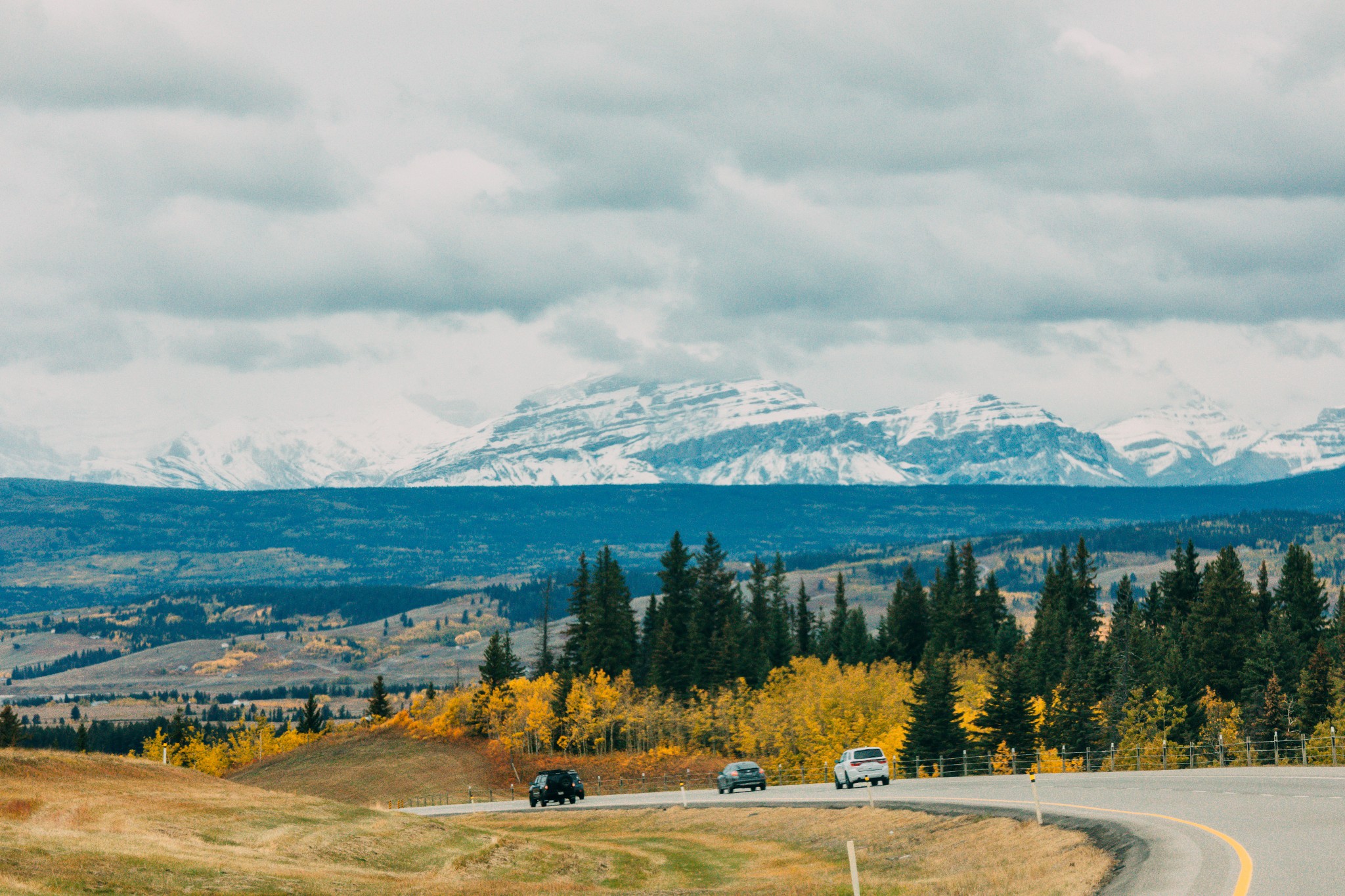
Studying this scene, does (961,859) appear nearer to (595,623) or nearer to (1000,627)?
(595,623)

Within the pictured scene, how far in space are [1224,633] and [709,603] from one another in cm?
5531

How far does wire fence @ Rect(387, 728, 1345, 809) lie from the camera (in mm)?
90562

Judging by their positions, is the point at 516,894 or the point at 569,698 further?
the point at 569,698

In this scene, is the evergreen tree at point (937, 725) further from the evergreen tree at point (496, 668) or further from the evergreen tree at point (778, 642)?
the evergreen tree at point (496, 668)

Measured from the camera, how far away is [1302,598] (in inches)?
5974

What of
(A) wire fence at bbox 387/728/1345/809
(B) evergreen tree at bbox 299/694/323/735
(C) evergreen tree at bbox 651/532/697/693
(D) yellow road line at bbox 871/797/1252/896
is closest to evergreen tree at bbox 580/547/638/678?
(C) evergreen tree at bbox 651/532/697/693

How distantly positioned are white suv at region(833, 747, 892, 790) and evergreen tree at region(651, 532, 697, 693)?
78.8m

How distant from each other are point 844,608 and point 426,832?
136 m

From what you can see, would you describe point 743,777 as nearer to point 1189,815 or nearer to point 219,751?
point 1189,815

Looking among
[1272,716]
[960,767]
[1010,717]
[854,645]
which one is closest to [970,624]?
[854,645]

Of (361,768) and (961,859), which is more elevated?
(961,859)

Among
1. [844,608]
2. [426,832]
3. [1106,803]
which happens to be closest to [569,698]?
[844,608]

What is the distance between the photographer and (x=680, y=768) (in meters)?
134

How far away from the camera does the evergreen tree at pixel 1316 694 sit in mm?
110938
